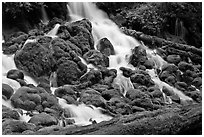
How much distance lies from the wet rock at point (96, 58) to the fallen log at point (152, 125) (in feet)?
27.3

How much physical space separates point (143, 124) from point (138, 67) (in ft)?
31.8

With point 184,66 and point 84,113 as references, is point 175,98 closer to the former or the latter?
point 184,66

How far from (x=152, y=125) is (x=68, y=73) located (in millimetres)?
7645

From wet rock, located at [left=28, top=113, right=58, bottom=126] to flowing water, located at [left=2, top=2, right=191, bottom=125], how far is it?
40 centimetres

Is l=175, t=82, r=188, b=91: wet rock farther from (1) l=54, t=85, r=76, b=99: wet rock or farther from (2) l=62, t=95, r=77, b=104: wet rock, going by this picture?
(2) l=62, t=95, r=77, b=104: wet rock

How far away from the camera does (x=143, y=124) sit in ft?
16.9

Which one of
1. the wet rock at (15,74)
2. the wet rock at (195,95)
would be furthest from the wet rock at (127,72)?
the wet rock at (15,74)

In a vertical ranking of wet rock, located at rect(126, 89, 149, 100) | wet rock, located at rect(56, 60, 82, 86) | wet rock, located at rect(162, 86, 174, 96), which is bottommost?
wet rock, located at rect(162, 86, 174, 96)

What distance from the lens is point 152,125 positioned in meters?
5.19

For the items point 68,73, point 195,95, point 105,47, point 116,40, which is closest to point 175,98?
point 195,95

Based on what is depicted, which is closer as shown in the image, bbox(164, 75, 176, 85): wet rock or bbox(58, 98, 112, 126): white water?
bbox(58, 98, 112, 126): white water

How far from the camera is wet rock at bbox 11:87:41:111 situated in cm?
945

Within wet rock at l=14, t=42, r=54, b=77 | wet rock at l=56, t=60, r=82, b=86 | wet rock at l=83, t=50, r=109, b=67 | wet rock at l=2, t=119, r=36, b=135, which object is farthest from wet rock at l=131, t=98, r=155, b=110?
wet rock at l=2, t=119, r=36, b=135

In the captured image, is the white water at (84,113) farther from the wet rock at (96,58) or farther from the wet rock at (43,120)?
the wet rock at (96,58)
